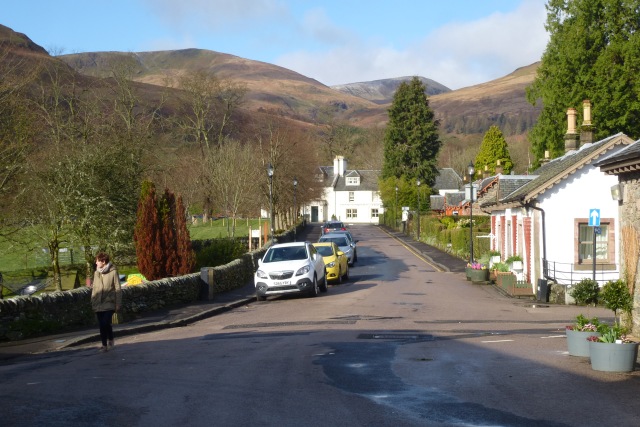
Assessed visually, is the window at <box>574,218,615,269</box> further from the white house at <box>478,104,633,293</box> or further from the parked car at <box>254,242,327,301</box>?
the parked car at <box>254,242,327,301</box>

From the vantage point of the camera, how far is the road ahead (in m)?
8.79

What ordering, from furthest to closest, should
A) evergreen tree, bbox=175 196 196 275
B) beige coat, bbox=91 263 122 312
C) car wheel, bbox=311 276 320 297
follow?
evergreen tree, bbox=175 196 196 275 → car wheel, bbox=311 276 320 297 → beige coat, bbox=91 263 122 312

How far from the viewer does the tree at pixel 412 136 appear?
95250 mm

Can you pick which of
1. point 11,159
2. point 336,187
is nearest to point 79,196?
point 11,159

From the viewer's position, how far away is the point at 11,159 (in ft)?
96.2

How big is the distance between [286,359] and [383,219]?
9451cm

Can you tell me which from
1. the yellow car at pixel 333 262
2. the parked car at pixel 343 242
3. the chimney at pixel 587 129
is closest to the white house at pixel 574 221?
the chimney at pixel 587 129

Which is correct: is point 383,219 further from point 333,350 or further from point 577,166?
point 333,350

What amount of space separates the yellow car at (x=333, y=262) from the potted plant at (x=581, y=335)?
2076cm

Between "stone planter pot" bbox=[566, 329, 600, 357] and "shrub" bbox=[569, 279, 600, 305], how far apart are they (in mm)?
11126

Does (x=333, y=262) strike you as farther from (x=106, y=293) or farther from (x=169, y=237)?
(x=106, y=293)

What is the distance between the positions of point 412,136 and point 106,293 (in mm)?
82265

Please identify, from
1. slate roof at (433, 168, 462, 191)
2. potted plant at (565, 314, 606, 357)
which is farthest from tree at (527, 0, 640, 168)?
slate roof at (433, 168, 462, 191)

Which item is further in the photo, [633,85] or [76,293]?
[633,85]
